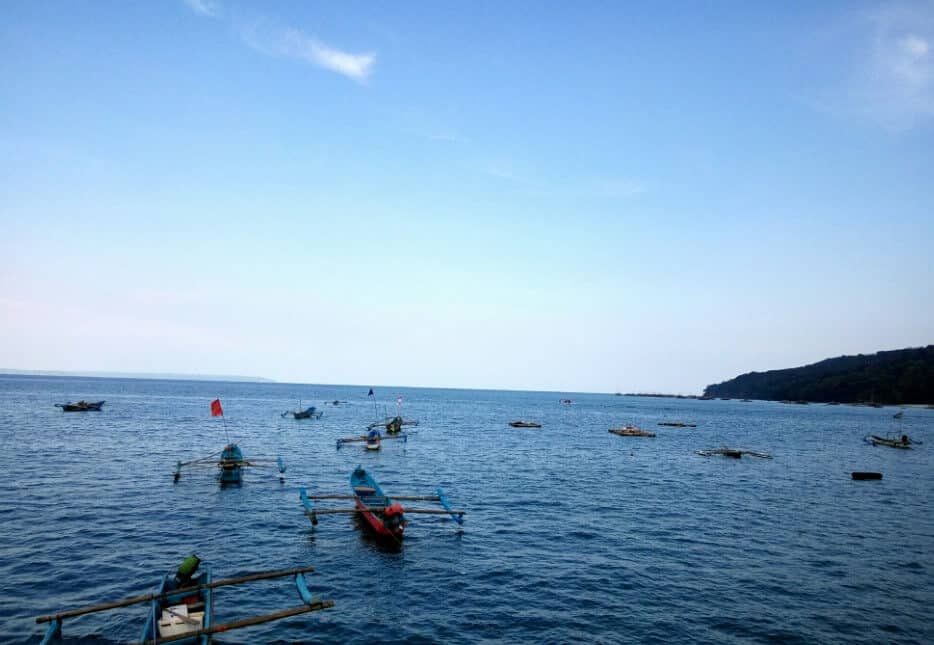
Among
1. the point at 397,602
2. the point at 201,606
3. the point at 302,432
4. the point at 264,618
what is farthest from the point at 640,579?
the point at 302,432

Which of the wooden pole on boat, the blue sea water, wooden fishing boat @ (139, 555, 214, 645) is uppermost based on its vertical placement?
the wooden pole on boat

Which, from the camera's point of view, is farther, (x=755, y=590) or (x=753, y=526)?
(x=753, y=526)

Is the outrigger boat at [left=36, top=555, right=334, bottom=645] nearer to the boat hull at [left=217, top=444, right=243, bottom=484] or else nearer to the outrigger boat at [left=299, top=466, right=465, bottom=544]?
the outrigger boat at [left=299, top=466, right=465, bottom=544]

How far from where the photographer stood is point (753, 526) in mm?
34562

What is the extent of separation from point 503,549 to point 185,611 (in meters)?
15.3

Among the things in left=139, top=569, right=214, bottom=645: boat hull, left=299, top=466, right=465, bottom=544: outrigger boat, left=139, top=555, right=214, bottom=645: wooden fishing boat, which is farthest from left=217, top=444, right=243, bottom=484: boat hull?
left=139, top=555, right=214, bottom=645: wooden fishing boat

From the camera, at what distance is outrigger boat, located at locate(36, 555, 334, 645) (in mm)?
16125

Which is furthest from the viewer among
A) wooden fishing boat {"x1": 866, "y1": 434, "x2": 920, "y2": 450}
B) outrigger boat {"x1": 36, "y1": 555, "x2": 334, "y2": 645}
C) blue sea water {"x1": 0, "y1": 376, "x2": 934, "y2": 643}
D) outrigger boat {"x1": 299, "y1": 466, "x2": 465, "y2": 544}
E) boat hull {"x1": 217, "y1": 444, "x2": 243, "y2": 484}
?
wooden fishing boat {"x1": 866, "y1": 434, "x2": 920, "y2": 450}

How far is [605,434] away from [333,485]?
206 ft

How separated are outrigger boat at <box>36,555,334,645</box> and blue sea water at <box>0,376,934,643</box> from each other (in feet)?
4.25

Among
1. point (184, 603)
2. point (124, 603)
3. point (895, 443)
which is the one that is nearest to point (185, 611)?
point (184, 603)

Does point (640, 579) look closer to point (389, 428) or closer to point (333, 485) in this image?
point (333, 485)

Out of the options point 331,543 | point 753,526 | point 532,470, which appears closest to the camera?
point 331,543

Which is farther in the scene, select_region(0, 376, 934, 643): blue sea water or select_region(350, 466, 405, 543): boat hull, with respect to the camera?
select_region(350, 466, 405, 543): boat hull
